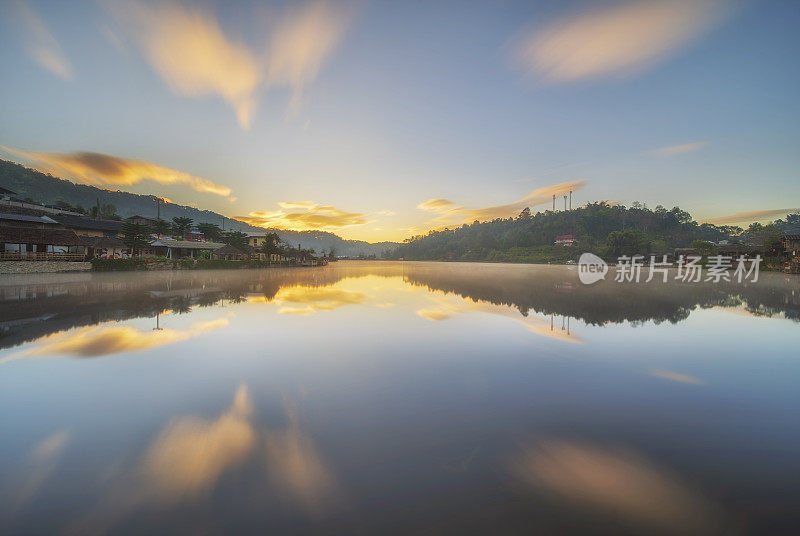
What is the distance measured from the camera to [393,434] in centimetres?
393

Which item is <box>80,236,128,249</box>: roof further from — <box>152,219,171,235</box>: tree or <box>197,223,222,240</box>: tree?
<box>197,223,222,240</box>: tree

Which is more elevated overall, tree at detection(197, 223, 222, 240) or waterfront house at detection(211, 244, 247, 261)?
tree at detection(197, 223, 222, 240)

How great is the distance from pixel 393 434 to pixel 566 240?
13078 centimetres

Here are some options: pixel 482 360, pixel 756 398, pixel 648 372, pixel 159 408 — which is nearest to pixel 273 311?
pixel 159 408

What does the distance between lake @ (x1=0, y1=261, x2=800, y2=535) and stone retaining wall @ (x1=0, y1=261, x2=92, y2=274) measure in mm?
30000

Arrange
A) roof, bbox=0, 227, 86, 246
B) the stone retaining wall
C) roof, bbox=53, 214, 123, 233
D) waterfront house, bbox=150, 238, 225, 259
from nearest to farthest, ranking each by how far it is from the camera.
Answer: the stone retaining wall → roof, bbox=0, 227, 86, 246 → roof, bbox=53, 214, 123, 233 → waterfront house, bbox=150, 238, 225, 259

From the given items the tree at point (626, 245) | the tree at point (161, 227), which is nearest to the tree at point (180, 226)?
the tree at point (161, 227)

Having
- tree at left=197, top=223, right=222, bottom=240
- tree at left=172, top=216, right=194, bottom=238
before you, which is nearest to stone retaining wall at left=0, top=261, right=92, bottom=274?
tree at left=172, top=216, right=194, bottom=238

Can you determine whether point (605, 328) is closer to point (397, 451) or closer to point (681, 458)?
point (681, 458)

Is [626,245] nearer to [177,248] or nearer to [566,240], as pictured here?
[566,240]

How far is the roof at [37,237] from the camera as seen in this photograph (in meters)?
30.0

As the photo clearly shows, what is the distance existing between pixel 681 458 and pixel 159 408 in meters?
7.13

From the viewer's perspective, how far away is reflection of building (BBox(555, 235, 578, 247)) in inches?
4460

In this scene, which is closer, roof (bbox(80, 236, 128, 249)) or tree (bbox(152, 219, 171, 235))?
roof (bbox(80, 236, 128, 249))
